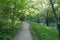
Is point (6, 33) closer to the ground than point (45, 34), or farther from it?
farther from it

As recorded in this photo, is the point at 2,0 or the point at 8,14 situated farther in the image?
the point at 8,14

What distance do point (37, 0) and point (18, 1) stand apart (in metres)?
13.5

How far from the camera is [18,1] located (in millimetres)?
19578

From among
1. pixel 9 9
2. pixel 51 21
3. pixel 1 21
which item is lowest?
pixel 51 21

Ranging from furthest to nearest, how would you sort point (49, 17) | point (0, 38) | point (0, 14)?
point (49, 17) → point (0, 14) → point (0, 38)

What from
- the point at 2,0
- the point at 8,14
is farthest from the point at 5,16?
the point at 2,0

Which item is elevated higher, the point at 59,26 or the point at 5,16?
the point at 5,16

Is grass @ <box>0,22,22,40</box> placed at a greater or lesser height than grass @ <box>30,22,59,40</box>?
greater

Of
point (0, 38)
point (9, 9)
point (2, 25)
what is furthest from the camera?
point (9, 9)

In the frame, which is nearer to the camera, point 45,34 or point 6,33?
point 6,33

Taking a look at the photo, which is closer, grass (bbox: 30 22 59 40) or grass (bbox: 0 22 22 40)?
grass (bbox: 0 22 22 40)

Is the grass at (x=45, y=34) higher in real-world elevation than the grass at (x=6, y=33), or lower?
lower

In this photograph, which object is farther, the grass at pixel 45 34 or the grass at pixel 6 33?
the grass at pixel 45 34

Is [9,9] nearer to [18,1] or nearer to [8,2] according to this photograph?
[8,2]
